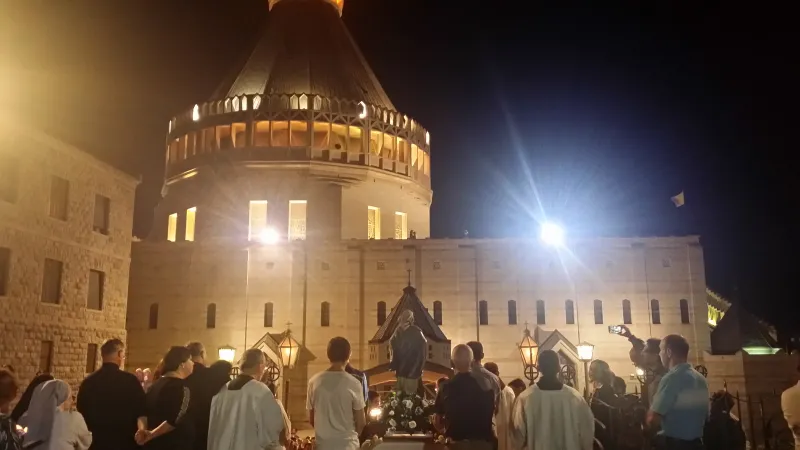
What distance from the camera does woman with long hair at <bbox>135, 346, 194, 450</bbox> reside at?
22.0 feet

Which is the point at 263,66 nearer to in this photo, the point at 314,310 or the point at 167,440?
the point at 314,310

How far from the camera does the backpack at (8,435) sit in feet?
18.2

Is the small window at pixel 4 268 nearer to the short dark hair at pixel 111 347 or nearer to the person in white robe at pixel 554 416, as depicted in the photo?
the short dark hair at pixel 111 347

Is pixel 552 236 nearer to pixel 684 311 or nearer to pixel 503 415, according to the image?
pixel 684 311

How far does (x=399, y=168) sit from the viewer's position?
127ft

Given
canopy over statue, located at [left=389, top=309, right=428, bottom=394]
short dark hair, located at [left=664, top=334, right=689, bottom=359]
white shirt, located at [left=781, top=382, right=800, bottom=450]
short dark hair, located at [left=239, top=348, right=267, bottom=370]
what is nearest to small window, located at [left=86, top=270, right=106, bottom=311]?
canopy over statue, located at [left=389, top=309, right=428, bottom=394]

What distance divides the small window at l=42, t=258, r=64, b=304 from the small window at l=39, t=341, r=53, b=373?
4.38 ft

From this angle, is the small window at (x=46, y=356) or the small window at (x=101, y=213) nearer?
the small window at (x=46, y=356)

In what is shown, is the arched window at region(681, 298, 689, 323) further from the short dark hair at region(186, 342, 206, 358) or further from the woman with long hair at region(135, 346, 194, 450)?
the woman with long hair at region(135, 346, 194, 450)

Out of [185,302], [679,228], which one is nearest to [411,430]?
[185,302]

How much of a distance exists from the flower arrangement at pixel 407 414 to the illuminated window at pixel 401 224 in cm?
3121

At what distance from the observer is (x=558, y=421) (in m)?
6.12

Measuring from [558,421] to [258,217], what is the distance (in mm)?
31347

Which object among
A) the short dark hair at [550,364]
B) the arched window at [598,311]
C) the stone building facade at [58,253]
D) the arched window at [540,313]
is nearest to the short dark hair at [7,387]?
the short dark hair at [550,364]
